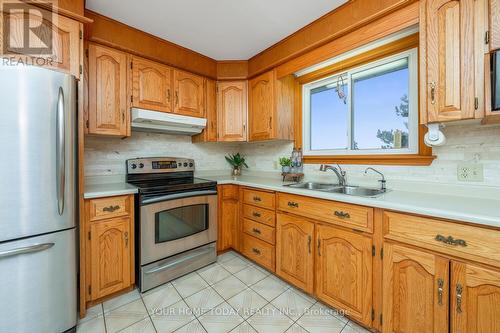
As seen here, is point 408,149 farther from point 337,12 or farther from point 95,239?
point 95,239

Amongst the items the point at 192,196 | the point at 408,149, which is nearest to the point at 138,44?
the point at 192,196

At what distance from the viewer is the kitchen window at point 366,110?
1715mm

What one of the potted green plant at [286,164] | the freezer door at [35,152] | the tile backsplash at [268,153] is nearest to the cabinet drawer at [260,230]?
the potted green plant at [286,164]

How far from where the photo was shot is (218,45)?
2227 mm

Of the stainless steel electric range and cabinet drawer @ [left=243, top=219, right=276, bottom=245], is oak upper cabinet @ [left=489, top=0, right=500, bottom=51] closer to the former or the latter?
cabinet drawer @ [left=243, top=219, right=276, bottom=245]

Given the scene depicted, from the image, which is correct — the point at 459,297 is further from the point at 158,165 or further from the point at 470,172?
the point at 158,165

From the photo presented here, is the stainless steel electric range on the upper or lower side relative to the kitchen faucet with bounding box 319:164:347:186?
lower

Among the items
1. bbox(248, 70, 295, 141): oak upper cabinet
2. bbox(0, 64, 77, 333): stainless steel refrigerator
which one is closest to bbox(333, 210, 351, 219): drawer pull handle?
bbox(248, 70, 295, 141): oak upper cabinet

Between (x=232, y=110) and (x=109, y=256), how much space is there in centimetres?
195

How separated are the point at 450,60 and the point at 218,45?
193 centimetres

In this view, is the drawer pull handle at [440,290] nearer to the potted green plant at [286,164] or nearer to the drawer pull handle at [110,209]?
the potted green plant at [286,164]

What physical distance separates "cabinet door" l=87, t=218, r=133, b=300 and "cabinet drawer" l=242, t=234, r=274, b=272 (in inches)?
43.7

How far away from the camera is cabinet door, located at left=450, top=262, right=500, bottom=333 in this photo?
36.5 inches

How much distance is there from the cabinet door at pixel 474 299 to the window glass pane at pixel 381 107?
1052mm
